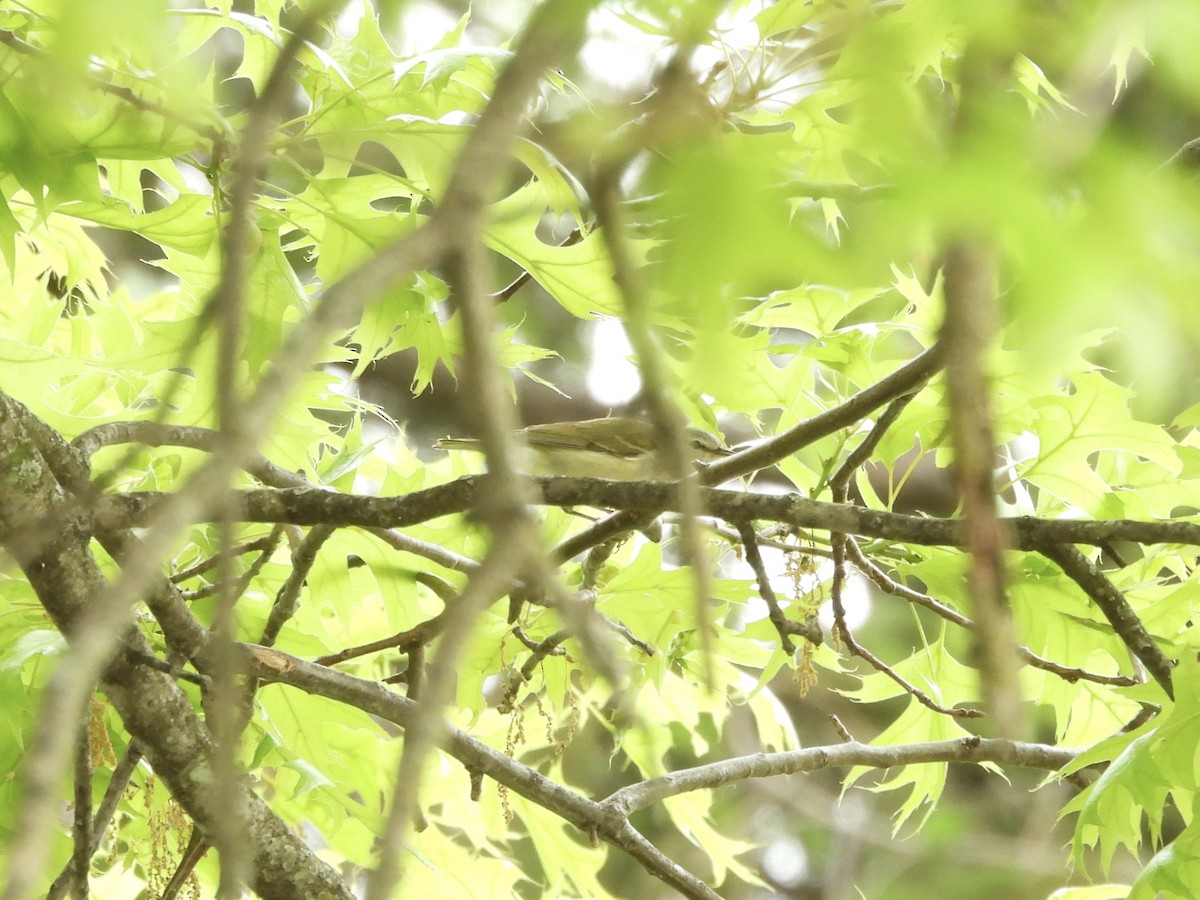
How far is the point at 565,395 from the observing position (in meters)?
1.85

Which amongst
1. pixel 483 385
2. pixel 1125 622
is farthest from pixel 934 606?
pixel 483 385

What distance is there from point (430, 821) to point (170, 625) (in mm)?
941

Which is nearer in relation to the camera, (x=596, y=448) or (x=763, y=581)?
(x=763, y=581)

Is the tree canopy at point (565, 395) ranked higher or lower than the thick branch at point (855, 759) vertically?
higher

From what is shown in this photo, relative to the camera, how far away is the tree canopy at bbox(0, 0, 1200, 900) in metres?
0.53

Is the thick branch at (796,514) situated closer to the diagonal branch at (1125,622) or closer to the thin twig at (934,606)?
the diagonal branch at (1125,622)

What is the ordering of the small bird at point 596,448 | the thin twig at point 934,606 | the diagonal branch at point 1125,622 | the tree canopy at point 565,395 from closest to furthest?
the tree canopy at point 565,395, the diagonal branch at point 1125,622, the thin twig at point 934,606, the small bird at point 596,448

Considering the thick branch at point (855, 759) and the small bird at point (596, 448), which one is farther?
the small bird at point (596, 448)

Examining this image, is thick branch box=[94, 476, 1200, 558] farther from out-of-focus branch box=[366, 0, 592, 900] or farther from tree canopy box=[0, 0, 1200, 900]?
out-of-focus branch box=[366, 0, 592, 900]

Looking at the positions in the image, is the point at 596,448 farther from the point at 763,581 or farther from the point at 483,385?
the point at 483,385

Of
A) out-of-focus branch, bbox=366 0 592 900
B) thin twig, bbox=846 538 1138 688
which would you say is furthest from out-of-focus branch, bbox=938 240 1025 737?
thin twig, bbox=846 538 1138 688

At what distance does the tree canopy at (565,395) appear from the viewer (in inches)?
21.0

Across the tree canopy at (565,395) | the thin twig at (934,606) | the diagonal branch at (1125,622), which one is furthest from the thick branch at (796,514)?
the thin twig at (934,606)

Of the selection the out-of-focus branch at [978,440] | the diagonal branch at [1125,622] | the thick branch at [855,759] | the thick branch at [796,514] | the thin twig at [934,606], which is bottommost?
the thick branch at [855,759]
